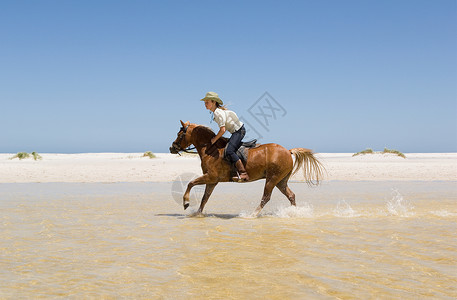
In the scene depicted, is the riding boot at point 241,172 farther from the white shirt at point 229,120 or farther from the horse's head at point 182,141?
the horse's head at point 182,141

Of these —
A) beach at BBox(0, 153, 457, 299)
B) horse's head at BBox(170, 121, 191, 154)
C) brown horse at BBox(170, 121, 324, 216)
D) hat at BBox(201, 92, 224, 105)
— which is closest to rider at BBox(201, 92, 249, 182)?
hat at BBox(201, 92, 224, 105)

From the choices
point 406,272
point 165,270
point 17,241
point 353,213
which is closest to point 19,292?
point 165,270

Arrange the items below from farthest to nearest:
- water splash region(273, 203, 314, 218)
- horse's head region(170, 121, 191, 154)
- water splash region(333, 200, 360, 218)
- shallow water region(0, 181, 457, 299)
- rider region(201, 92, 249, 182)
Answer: horse's head region(170, 121, 191, 154) → water splash region(273, 203, 314, 218) → water splash region(333, 200, 360, 218) → rider region(201, 92, 249, 182) → shallow water region(0, 181, 457, 299)

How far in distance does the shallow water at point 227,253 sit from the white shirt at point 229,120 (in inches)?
79.1

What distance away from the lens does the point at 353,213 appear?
31.2 ft

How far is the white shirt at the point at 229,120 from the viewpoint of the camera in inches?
359

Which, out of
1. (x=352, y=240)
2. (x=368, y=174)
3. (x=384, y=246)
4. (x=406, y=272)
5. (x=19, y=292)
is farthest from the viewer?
(x=368, y=174)

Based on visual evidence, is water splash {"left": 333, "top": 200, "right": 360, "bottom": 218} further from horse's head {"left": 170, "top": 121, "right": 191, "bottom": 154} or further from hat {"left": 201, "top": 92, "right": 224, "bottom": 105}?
horse's head {"left": 170, "top": 121, "right": 191, "bottom": 154}

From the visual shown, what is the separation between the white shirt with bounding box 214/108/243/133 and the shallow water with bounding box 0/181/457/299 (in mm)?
2009

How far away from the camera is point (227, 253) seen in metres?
5.53

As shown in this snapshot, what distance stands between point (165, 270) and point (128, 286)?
656 mm

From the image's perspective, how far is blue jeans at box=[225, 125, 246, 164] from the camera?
9.13m

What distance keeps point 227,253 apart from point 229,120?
417 centimetres

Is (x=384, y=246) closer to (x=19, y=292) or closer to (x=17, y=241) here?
(x=19, y=292)
